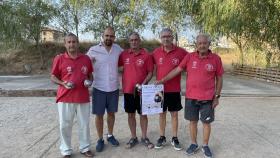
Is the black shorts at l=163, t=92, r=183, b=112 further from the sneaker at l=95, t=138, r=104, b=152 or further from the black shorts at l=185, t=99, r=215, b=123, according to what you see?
the sneaker at l=95, t=138, r=104, b=152

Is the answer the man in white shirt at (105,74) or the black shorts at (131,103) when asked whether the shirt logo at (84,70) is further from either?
the black shorts at (131,103)

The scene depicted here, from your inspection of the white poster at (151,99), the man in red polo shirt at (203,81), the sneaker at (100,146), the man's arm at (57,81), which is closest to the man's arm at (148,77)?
the white poster at (151,99)

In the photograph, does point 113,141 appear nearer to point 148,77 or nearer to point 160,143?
point 160,143

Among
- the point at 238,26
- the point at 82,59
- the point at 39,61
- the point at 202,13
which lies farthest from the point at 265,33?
the point at 39,61

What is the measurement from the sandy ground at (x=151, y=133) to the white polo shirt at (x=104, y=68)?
3.27 feet

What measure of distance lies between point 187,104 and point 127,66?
1083 mm

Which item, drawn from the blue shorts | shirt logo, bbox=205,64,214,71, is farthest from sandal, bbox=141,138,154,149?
shirt logo, bbox=205,64,214,71

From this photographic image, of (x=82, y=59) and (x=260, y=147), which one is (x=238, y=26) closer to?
(x=260, y=147)

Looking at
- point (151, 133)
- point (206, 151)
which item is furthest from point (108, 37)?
point (206, 151)

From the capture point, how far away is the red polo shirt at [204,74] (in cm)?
570

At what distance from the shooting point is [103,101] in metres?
6.12

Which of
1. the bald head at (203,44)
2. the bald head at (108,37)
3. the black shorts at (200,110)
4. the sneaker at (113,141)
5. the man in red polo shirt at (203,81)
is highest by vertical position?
the bald head at (108,37)

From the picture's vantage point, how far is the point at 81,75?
5.62 metres

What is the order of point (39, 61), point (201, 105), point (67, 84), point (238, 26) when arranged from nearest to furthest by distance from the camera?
point (67, 84) < point (201, 105) < point (238, 26) < point (39, 61)
